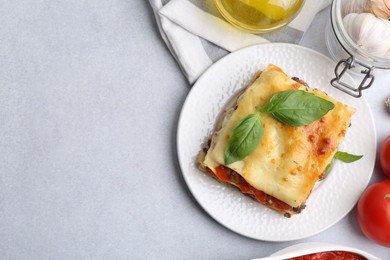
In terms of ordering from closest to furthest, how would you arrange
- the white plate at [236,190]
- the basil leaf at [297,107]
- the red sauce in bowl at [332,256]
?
the basil leaf at [297,107] < the red sauce in bowl at [332,256] < the white plate at [236,190]

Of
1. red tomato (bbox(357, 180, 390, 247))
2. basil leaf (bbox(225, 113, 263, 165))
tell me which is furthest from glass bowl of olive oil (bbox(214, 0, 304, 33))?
red tomato (bbox(357, 180, 390, 247))

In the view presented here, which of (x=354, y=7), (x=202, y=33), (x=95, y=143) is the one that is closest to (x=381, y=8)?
(x=354, y=7)

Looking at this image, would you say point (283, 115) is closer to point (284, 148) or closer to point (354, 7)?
point (284, 148)

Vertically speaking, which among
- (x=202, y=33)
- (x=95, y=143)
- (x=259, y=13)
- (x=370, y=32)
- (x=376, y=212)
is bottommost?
(x=95, y=143)

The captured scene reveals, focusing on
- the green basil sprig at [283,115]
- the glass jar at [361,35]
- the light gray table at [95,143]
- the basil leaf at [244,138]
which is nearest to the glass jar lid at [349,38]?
the glass jar at [361,35]

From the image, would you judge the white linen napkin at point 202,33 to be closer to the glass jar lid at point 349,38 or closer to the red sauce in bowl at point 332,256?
the glass jar lid at point 349,38

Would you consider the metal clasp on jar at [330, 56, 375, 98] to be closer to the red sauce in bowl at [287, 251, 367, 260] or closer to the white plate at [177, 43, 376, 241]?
the white plate at [177, 43, 376, 241]

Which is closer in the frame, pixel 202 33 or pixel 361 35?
pixel 361 35

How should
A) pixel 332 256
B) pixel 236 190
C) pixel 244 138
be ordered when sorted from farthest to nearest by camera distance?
pixel 236 190, pixel 332 256, pixel 244 138
